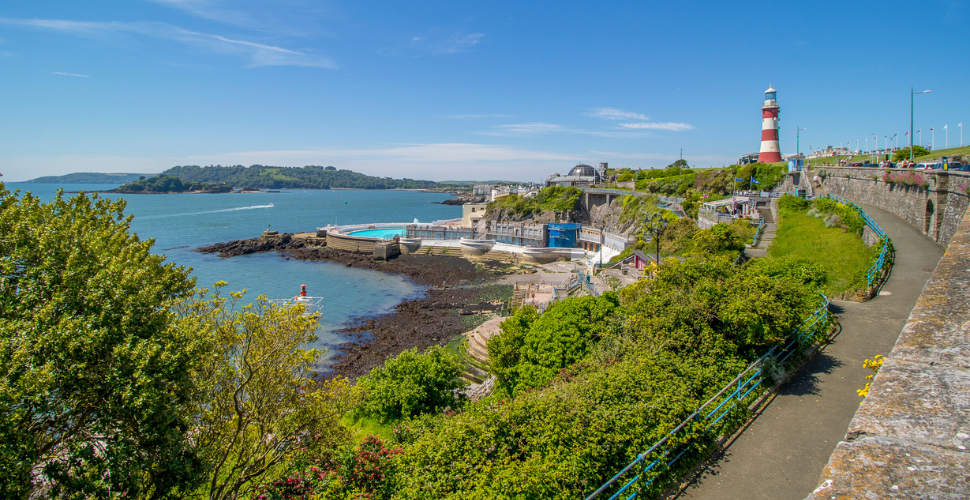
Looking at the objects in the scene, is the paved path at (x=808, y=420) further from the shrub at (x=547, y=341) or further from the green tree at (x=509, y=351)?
the green tree at (x=509, y=351)

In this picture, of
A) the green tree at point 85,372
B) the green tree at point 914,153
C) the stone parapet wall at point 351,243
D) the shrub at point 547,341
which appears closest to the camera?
the green tree at point 85,372

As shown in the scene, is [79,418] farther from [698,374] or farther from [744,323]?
[744,323]

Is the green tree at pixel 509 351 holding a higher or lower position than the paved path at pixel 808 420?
lower

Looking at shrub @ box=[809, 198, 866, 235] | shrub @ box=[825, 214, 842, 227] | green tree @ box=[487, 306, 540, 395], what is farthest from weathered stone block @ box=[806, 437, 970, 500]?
shrub @ box=[825, 214, 842, 227]

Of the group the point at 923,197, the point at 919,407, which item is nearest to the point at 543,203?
the point at 923,197

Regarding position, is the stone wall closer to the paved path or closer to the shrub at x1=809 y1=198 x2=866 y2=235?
the shrub at x1=809 y1=198 x2=866 y2=235

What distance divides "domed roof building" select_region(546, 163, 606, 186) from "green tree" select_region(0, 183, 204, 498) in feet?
282

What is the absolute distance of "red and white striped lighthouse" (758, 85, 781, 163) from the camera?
48562 millimetres

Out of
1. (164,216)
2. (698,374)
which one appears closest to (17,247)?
(698,374)

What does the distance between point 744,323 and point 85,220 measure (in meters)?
13.2

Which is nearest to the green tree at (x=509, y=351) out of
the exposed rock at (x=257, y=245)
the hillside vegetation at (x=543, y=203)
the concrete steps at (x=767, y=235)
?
the concrete steps at (x=767, y=235)

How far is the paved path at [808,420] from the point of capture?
6754mm

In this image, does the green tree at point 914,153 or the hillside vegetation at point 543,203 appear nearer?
the green tree at point 914,153

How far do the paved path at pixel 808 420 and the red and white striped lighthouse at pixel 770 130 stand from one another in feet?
138
